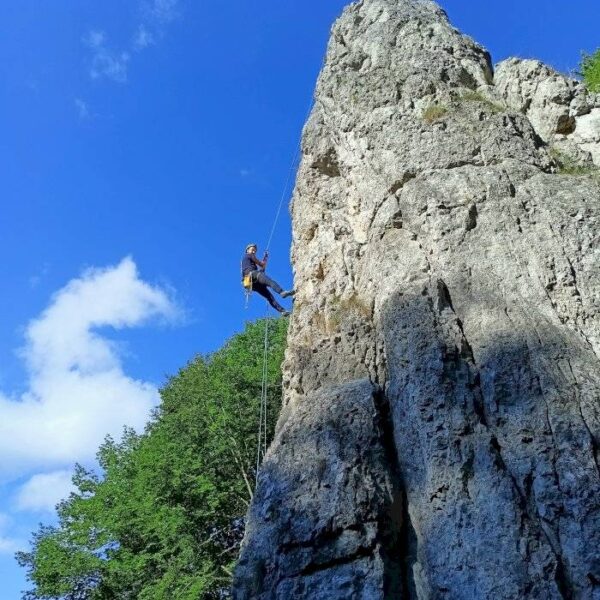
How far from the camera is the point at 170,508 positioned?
19953 mm

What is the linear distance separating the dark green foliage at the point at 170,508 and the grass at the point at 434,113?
14.4 meters

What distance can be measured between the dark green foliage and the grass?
14356 millimetres

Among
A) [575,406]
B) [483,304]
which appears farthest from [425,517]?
[483,304]

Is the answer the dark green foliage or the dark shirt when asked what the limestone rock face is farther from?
the dark green foliage

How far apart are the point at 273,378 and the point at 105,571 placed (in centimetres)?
922

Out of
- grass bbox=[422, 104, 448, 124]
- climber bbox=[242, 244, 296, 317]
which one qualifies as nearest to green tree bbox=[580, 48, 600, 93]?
grass bbox=[422, 104, 448, 124]

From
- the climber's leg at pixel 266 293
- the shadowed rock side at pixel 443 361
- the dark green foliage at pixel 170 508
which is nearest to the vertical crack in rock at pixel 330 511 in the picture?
the shadowed rock side at pixel 443 361

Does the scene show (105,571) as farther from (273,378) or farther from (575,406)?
(575,406)

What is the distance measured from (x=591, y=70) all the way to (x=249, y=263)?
13.8 metres

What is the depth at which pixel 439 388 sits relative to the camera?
295 inches

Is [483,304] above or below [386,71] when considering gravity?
below

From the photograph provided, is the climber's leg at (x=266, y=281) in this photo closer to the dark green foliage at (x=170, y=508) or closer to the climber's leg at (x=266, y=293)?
the climber's leg at (x=266, y=293)

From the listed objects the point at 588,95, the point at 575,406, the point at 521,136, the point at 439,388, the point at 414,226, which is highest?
the point at 588,95

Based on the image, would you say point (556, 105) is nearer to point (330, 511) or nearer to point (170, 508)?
point (330, 511)
